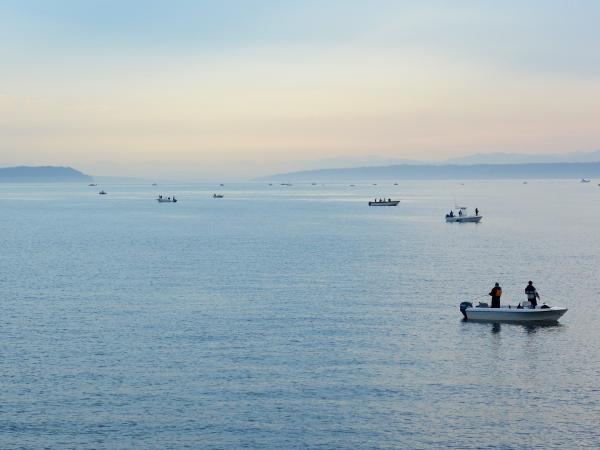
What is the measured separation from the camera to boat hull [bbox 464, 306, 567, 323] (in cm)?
6606

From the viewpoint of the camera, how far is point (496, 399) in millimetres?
45094

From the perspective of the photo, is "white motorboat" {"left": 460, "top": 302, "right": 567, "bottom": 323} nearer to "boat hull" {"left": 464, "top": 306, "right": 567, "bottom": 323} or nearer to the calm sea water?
"boat hull" {"left": 464, "top": 306, "right": 567, "bottom": 323}

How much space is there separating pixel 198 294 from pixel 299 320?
17488 mm

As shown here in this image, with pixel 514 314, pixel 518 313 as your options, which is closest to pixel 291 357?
pixel 514 314

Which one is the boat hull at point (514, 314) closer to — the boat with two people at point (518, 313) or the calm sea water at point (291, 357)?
the boat with two people at point (518, 313)

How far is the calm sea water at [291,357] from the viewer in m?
40.4

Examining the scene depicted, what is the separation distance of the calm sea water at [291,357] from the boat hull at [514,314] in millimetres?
1212

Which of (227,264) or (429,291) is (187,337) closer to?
(429,291)

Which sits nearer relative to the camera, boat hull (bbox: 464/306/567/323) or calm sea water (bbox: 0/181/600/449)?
calm sea water (bbox: 0/181/600/449)

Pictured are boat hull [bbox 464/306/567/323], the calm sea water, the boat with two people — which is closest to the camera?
the calm sea water

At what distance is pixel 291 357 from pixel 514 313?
2326 cm

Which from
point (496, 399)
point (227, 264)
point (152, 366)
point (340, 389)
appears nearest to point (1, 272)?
point (227, 264)

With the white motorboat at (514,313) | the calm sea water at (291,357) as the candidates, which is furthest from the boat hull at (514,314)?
the calm sea water at (291,357)

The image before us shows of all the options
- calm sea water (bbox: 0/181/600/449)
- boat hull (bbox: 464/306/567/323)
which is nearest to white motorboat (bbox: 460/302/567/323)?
boat hull (bbox: 464/306/567/323)
